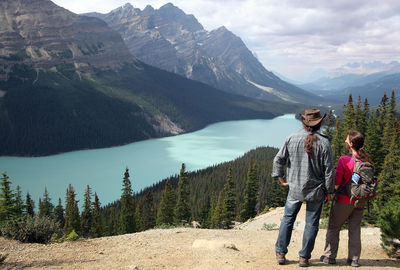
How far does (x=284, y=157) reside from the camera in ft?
27.1

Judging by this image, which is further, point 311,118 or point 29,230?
point 29,230

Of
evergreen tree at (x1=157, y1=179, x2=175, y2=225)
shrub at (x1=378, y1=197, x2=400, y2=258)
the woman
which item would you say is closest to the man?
the woman

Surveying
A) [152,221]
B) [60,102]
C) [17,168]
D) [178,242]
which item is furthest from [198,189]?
[60,102]

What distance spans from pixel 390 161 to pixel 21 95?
199100mm

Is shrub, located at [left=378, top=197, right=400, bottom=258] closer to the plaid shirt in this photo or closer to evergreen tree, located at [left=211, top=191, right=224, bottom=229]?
the plaid shirt

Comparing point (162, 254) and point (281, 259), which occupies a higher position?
point (281, 259)

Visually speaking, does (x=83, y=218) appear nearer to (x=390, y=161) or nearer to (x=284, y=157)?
(x=390, y=161)

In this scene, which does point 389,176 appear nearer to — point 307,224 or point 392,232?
point 392,232

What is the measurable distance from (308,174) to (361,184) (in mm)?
1357

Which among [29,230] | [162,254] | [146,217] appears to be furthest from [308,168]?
[146,217]

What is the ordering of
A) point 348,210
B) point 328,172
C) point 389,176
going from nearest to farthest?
1. point 328,172
2. point 348,210
3. point 389,176

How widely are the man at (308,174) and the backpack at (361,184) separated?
0.61 meters

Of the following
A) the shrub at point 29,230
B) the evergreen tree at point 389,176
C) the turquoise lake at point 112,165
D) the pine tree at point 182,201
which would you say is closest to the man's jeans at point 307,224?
the shrub at point 29,230

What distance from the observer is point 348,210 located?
27.0 ft
